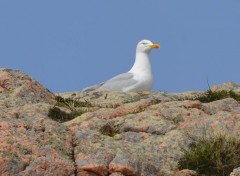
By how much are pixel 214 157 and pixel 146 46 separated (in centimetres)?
1363

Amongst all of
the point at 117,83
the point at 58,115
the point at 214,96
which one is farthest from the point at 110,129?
the point at 117,83

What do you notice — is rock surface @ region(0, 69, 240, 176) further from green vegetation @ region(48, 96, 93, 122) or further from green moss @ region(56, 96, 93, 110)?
green moss @ region(56, 96, 93, 110)

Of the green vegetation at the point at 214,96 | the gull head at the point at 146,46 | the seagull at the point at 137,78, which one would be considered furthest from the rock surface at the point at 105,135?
the gull head at the point at 146,46

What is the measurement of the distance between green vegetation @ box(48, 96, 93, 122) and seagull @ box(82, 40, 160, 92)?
4801 millimetres

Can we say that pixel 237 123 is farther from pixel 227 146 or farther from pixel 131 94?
pixel 131 94

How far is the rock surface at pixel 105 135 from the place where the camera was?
35.7 ft

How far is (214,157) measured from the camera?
11.5 m

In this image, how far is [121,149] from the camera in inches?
455

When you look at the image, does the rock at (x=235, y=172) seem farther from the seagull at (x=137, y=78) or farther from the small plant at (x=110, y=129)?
the seagull at (x=137, y=78)

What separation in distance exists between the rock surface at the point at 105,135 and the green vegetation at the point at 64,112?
0.22 metres

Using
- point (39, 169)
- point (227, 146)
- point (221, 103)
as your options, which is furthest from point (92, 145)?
point (221, 103)

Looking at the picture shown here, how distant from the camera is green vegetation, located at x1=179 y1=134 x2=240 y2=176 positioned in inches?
452

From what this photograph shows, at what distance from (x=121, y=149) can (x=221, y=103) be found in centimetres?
395

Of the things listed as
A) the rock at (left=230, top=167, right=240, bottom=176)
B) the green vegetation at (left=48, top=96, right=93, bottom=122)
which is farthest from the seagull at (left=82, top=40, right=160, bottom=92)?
the rock at (left=230, top=167, right=240, bottom=176)
